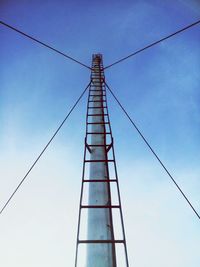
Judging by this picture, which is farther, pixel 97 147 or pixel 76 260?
pixel 97 147

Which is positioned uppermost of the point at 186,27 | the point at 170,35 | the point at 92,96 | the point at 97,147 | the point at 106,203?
A: the point at 170,35

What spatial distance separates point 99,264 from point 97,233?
0.54m

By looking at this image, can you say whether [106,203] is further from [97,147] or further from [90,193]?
[97,147]

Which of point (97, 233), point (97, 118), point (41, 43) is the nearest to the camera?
point (97, 233)

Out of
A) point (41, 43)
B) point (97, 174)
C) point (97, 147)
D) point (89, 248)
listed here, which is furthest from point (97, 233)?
point (41, 43)

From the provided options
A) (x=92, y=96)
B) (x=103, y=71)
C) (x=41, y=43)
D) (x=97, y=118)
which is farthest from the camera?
(x=103, y=71)

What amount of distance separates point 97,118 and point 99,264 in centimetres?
419

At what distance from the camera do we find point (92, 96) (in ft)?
28.0

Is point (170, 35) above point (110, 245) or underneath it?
above

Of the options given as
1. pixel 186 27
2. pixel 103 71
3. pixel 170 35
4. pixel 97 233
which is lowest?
pixel 97 233

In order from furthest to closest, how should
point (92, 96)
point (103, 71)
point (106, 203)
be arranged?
1. point (103, 71)
2. point (92, 96)
3. point (106, 203)

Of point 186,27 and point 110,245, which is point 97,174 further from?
point 186,27

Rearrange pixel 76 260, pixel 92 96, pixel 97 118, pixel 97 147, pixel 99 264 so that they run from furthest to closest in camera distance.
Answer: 1. pixel 92 96
2. pixel 97 118
3. pixel 97 147
4. pixel 99 264
5. pixel 76 260

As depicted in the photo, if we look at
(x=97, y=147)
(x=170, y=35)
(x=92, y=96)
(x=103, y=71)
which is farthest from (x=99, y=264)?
(x=103, y=71)
